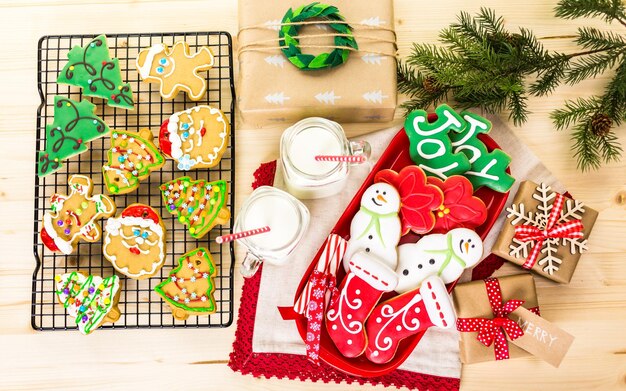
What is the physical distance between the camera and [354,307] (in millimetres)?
922

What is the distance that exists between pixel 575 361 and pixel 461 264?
31 cm

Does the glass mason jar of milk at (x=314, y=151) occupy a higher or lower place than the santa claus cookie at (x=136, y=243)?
higher

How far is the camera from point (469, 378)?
3.36 ft

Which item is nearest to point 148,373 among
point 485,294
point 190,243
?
point 190,243

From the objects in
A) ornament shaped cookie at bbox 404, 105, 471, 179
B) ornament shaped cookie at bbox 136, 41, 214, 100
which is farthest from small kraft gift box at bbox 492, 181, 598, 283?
ornament shaped cookie at bbox 136, 41, 214, 100

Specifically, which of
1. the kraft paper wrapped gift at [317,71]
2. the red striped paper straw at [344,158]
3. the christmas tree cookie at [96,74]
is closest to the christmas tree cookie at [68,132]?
the christmas tree cookie at [96,74]

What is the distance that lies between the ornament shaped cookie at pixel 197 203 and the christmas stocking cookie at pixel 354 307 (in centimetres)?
23

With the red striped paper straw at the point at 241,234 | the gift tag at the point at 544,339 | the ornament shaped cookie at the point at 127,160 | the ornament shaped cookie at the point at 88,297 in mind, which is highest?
the ornament shaped cookie at the point at 127,160

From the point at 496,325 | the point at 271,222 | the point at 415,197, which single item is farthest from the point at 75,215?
the point at 496,325

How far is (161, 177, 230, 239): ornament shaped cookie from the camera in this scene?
0.95 metres

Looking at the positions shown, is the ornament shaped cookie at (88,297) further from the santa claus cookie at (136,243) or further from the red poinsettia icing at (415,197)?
the red poinsettia icing at (415,197)

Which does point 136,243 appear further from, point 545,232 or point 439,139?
point 545,232

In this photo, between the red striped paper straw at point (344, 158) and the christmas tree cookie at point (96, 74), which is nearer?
the red striped paper straw at point (344, 158)

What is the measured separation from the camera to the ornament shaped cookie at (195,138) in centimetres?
96
